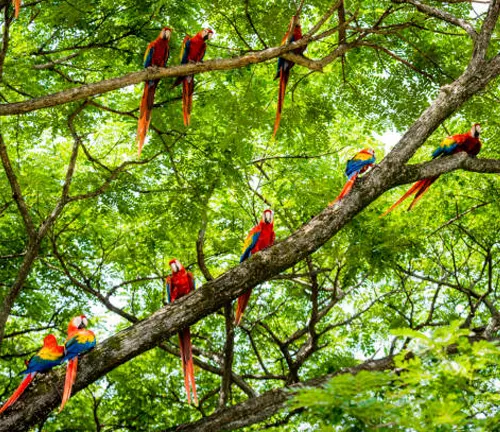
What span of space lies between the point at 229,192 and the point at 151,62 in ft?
7.05

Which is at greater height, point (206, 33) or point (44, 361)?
point (206, 33)

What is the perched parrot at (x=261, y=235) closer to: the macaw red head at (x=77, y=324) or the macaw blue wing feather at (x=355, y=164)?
the macaw blue wing feather at (x=355, y=164)

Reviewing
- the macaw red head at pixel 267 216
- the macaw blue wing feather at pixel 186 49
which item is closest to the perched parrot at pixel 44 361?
the macaw red head at pixel 267 216

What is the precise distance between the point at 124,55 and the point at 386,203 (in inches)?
110

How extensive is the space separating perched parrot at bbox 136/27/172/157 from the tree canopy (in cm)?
17

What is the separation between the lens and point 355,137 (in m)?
6.80

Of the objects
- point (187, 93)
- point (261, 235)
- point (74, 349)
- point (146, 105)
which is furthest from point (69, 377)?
point (187, 93)

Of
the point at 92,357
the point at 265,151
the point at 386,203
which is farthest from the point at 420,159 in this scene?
the point at 92,357

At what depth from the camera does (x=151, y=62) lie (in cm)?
454

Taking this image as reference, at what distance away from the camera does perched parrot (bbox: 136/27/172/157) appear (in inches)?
167

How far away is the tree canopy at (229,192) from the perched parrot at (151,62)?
0.17 metres

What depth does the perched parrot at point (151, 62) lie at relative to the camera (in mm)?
4246

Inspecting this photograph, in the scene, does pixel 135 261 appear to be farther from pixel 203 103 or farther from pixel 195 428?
pixel 195 428

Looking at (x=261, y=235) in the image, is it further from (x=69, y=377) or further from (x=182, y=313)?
(x=69, y=377)
